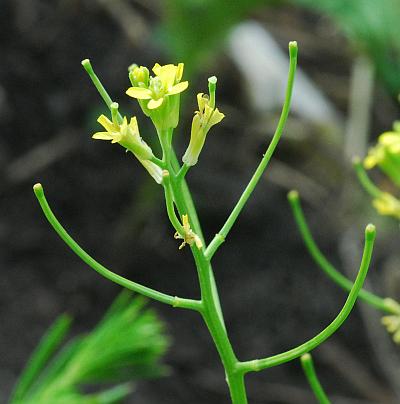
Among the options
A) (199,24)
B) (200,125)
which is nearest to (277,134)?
(200,125)

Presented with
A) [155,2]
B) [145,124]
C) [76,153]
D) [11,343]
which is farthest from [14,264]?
[155,2]

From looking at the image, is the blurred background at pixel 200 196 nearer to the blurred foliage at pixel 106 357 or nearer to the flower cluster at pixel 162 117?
the blurred foliage at pixel 106 357

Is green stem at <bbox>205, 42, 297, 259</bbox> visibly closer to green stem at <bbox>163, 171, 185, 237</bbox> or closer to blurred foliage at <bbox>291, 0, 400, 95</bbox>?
green stem at <bbox>163, 171, 185, 237</bbox>

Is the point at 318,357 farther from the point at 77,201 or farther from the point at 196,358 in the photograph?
the point at 77,201

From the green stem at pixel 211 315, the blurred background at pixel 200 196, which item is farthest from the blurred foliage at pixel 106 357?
the blurred background at pixel 200 196

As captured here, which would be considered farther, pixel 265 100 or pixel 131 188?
pixel 265 100

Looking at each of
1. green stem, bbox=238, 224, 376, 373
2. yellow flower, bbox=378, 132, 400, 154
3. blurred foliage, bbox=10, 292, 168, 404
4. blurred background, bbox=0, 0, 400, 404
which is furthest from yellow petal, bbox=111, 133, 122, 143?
blurred background, bbox=0, 0, 400, 404
